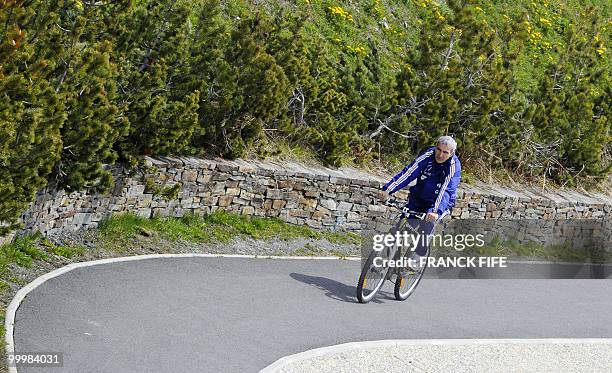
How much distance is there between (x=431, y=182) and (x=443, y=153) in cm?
49

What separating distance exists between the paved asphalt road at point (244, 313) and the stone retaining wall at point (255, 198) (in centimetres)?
129

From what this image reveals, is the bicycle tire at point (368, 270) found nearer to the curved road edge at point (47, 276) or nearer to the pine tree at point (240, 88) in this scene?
the curved road edge at point (47, 276)

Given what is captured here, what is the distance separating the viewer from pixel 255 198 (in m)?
15.0

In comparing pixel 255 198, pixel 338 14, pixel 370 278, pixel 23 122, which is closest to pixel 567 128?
pixel 338 14

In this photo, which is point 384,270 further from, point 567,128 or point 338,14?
point 338,14

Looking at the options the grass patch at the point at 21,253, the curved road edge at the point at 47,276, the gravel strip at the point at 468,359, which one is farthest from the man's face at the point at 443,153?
the grass patch at the point at 21,253

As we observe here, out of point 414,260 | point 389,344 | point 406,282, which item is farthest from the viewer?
point 406,282

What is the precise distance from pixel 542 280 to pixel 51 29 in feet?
32.4

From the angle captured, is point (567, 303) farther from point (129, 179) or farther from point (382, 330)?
point (129, 179)

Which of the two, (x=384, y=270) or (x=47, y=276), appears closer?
(x=47, y=276)

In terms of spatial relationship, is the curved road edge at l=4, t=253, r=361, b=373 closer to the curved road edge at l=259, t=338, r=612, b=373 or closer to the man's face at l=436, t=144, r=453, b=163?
the curved road edge at l=259, t=338, r=612, b=373

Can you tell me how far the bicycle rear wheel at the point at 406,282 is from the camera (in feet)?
37.4

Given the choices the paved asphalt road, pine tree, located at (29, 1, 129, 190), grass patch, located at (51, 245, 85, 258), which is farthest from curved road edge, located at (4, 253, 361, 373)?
pine tree, located at (29, 1, 129, 190)

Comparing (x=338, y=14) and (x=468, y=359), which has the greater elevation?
(x=338, y=14)
